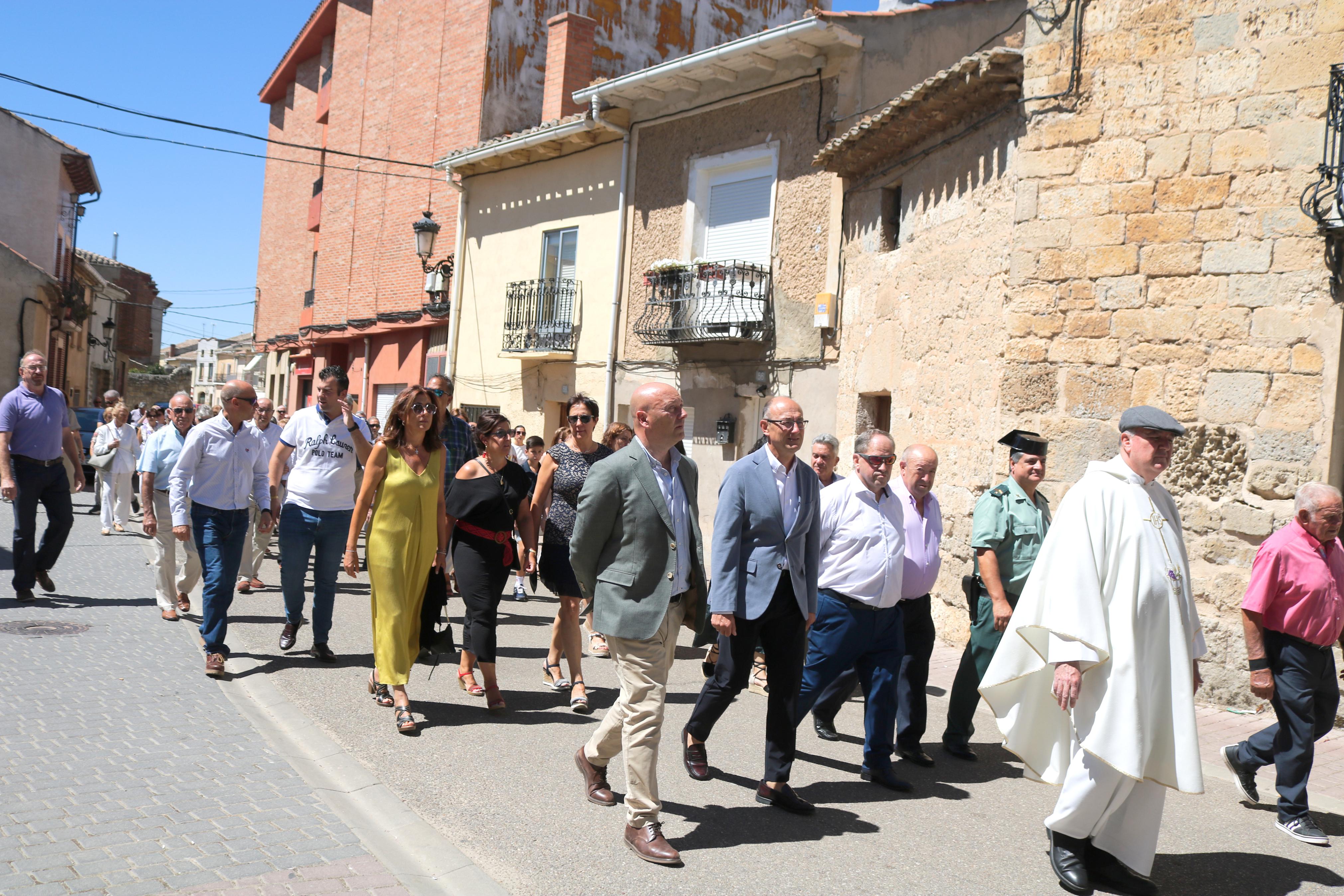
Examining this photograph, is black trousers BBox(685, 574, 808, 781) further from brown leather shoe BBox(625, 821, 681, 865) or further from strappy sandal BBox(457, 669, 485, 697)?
strappy sandal BBox(457, 669, 485, 697)

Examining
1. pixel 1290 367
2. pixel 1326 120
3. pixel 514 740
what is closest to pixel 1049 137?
pixel 1326 120

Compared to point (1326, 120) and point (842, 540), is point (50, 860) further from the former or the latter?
point (1326, 120)

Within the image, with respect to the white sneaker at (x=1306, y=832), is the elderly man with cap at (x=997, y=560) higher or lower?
higher

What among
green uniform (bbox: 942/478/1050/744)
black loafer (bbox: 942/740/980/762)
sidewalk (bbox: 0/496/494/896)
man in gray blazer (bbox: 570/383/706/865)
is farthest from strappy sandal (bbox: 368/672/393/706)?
green uniform (bbox: 942/478/1050/744)

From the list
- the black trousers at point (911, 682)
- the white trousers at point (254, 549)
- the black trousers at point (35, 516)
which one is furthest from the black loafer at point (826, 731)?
the black trousers at point (35, 516)

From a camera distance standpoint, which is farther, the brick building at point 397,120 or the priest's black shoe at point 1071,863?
the brick building at point 397,120

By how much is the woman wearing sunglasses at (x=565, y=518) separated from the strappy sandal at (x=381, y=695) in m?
1.10

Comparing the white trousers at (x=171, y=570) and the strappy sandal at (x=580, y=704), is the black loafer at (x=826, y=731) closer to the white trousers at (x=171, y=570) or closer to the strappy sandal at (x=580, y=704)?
the strappy sandal at (x=580, y=704)

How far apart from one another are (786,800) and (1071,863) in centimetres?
126

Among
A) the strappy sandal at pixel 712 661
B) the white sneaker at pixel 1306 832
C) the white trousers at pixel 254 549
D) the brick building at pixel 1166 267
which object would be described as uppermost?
the brick building at pixel 1166 267

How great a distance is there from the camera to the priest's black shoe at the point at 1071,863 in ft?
14.2

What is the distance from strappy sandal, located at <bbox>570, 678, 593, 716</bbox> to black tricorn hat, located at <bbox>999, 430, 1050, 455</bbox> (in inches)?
115

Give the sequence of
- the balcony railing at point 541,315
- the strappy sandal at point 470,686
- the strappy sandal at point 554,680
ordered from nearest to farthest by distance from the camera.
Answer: the strappy sandal at point 470,686 < the strappy sandal at point 554,680 < the balcony railing at point 541,315

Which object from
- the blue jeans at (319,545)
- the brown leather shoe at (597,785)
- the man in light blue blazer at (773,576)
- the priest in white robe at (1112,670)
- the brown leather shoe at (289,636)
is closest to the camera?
the priest in white robe at (1112,670)
